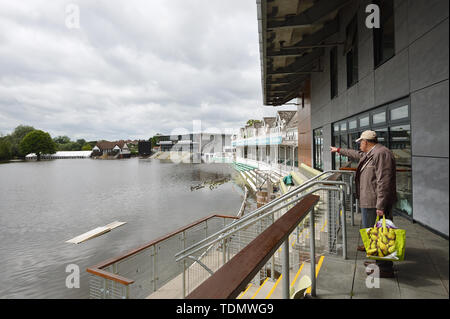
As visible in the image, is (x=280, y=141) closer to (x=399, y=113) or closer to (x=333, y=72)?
(x=333, y=72)

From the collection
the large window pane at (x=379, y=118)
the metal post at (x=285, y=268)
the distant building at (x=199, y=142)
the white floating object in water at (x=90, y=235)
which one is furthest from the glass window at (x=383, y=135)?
the distant building at (x=199, y=142)

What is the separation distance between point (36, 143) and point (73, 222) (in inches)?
3784

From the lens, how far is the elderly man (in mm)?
2459

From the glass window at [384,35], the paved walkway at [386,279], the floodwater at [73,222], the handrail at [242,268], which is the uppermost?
the glass window at [384,35]

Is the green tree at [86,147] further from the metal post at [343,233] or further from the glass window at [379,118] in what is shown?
the metal post at [343,233]

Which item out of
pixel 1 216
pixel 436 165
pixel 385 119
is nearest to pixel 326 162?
pixel 385 119

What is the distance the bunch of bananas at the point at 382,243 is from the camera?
2.18 meters

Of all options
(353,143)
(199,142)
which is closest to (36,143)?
(199,142)

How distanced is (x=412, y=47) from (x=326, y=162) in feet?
22.0

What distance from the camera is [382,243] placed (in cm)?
219

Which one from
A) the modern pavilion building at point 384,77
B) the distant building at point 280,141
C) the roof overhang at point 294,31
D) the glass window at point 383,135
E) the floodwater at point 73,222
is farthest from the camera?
the distant building at point 280,141

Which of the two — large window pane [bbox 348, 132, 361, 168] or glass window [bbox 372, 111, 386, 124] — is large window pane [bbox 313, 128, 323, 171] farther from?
glass window [bbox 372, 111, 386, 124]

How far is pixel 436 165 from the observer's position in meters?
1.16

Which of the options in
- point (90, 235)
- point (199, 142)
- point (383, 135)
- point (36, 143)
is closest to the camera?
point (383, 135)
